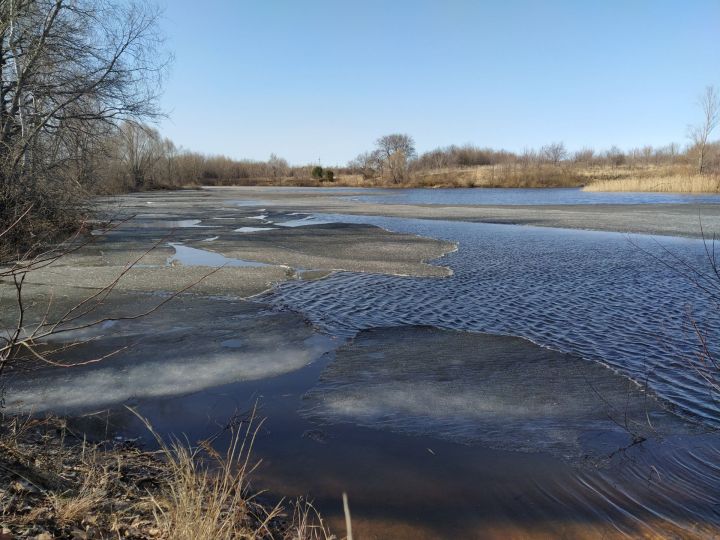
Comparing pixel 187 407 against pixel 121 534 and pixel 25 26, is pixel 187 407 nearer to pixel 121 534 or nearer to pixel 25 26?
pixel 121 534

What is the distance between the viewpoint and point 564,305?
7953mm

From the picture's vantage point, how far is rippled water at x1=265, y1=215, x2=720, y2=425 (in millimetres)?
5734

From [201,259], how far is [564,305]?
833 centimetres

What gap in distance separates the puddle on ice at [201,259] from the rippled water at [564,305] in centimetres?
274

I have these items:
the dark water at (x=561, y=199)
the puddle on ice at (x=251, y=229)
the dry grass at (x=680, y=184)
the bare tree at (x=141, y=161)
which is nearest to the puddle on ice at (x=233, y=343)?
the puddle on ice at (x=251, y=229)

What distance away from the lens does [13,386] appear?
16.4ft

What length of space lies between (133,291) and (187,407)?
4.95 meters

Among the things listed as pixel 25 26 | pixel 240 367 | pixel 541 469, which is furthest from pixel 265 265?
pixel 25 26

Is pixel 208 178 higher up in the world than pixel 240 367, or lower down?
higher up

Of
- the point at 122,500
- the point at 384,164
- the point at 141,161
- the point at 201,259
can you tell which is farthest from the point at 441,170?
the point at 122,500

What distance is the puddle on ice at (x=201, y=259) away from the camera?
1164cm

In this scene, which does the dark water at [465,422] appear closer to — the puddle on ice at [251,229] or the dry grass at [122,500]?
the dry grass at [122,500]

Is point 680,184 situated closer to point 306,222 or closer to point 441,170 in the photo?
point 306,222

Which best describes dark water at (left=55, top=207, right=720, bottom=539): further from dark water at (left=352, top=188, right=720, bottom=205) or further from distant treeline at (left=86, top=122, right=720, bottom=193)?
distant treeline at (left=86, top=122, right=720, bottom=193)
